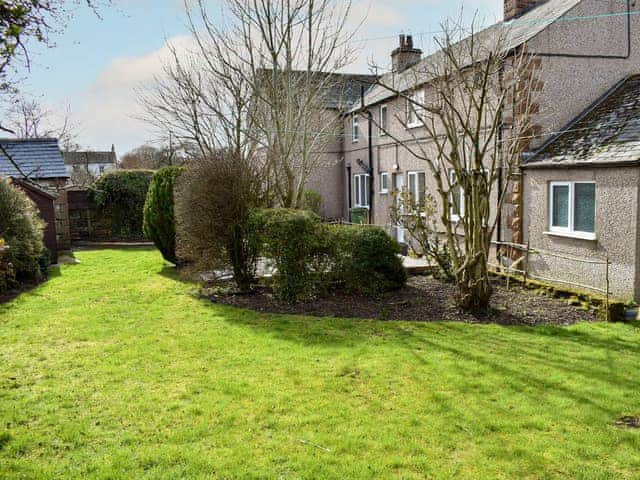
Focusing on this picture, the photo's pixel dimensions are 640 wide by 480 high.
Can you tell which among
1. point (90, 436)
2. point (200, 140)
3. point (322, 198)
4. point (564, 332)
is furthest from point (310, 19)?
point (322, 198)

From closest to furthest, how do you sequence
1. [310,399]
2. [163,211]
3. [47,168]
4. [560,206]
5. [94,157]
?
1. [310,399]
2. [560,206]
3. [163,211]
4. [47,168]
5. [94,157]

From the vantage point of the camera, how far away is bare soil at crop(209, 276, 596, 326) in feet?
31.1

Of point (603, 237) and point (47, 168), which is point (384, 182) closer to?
point (603, 237)

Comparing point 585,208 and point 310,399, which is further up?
point 585,208

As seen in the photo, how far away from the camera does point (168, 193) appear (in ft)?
46.8

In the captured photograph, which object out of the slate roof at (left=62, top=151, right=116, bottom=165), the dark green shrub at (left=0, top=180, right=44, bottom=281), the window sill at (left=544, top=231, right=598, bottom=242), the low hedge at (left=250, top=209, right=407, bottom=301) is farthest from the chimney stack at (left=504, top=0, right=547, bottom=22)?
the slate roof at (left=62, top=151, right=116, bottom=165)

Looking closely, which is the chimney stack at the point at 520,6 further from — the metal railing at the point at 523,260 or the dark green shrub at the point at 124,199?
the dark green shrub at the point at 124,199

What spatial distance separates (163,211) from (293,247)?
544cm

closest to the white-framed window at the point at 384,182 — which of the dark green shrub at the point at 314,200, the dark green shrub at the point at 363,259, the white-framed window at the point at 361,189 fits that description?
the white-framed window at the point at 361,189

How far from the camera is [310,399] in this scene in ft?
18.9

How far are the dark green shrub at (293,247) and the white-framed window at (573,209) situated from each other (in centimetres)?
532

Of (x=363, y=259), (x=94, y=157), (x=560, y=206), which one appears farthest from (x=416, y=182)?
(x=94, y=157)

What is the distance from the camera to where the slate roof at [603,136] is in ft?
35.1

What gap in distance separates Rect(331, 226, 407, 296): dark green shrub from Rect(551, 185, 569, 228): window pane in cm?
400
